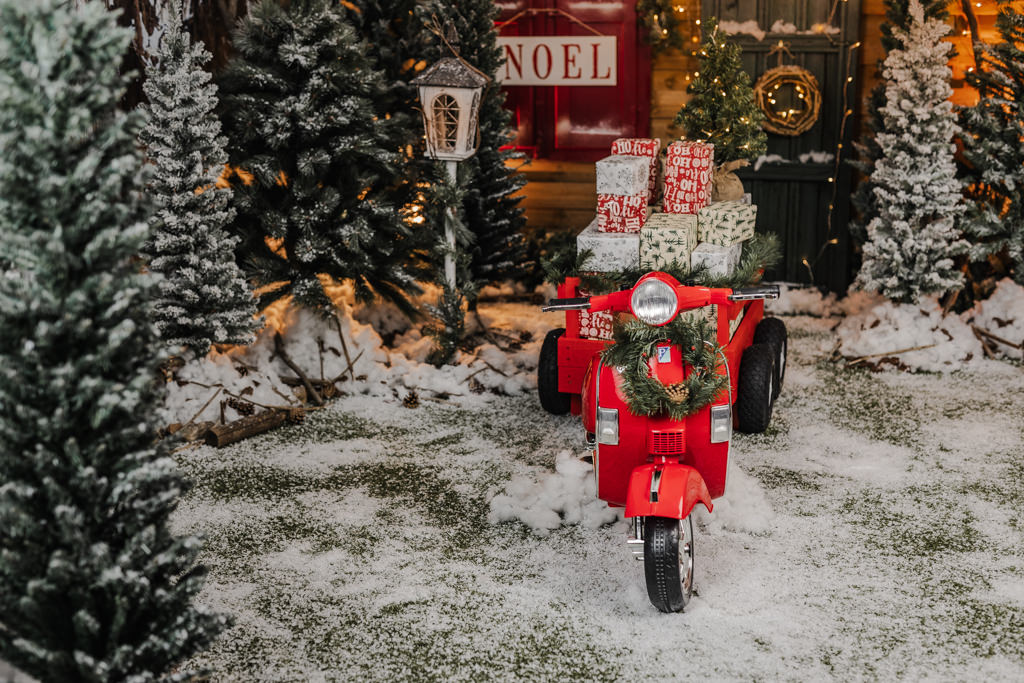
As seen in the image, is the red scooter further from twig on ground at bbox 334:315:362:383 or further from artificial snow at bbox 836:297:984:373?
artificial snow at bbox 836:297:984:373

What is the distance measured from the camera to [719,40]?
6598 millimetres

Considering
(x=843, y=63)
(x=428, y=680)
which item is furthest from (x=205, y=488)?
(x=843, y=63)

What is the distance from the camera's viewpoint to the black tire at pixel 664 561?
3758 mm

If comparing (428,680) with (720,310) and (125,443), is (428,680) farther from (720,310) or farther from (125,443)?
(720,310)

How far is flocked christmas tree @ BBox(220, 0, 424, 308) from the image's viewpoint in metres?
6.30

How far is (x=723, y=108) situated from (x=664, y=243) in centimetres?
162

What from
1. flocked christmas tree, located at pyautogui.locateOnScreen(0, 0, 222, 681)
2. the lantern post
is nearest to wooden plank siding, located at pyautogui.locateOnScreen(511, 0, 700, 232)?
the lantern post

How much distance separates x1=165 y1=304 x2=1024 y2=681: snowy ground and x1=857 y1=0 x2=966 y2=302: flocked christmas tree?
1.00 metres

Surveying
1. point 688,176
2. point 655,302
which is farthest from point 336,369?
point 655,302

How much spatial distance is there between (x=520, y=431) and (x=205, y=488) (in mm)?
1742

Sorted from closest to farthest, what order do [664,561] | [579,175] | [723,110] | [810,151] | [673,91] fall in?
1. [664,561]
2. [723,110]
3. [810,151]
4. [673,91]
5. [579,175]

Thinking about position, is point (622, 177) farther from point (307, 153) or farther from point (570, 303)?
point (307, 153)

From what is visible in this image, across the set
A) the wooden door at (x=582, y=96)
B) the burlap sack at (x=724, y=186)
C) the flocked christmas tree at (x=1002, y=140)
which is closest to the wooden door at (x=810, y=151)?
the wooden door at (x=582, y=96)

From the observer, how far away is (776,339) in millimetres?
6156
